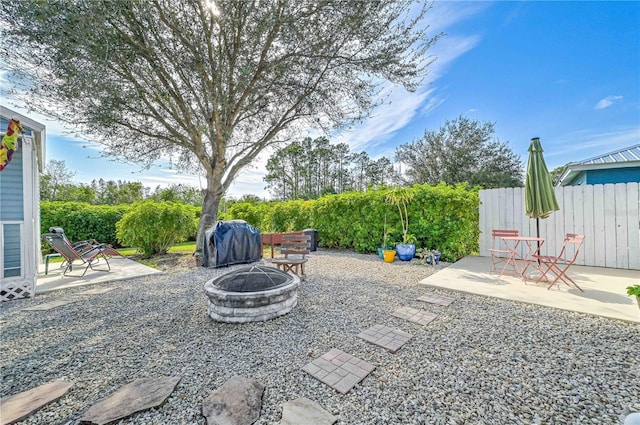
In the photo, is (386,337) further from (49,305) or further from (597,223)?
(597,223)

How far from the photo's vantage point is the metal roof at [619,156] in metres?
8.17

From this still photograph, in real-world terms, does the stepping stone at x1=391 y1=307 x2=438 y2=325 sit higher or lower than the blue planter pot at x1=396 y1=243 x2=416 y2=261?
lower

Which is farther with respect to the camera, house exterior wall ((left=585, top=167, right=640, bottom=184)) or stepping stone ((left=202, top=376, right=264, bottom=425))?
house exterior wall ((left=585, top=167, right=640, bottom=184))

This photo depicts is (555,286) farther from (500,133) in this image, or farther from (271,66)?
(500,133)

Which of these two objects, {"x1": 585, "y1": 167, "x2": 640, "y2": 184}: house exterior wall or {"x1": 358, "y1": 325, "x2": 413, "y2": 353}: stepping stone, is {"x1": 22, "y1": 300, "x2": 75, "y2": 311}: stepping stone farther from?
{"x1": 585, "y1": 167, "x2": 640, "y2": 184}: house exterior wall

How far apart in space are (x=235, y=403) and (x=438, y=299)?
337 cm

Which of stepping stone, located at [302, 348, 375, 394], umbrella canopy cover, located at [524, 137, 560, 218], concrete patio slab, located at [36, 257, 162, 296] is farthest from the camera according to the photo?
concrete patio slab, located at [36, 257, 162, 296]

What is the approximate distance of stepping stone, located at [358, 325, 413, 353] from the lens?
2689 mm

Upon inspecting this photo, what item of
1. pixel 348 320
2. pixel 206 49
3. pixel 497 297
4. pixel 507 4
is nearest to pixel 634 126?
pixel 507 4

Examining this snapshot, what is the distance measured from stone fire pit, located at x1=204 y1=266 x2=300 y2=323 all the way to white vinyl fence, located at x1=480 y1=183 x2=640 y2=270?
22.9 ft

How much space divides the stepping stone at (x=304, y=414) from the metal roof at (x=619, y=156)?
1187 centimetres

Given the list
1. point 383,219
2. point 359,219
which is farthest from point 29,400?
point 359,219

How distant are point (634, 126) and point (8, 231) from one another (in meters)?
16.3

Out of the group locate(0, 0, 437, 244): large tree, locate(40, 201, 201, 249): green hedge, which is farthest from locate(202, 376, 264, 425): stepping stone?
locate(40, 201, 201, 249): green hedge
